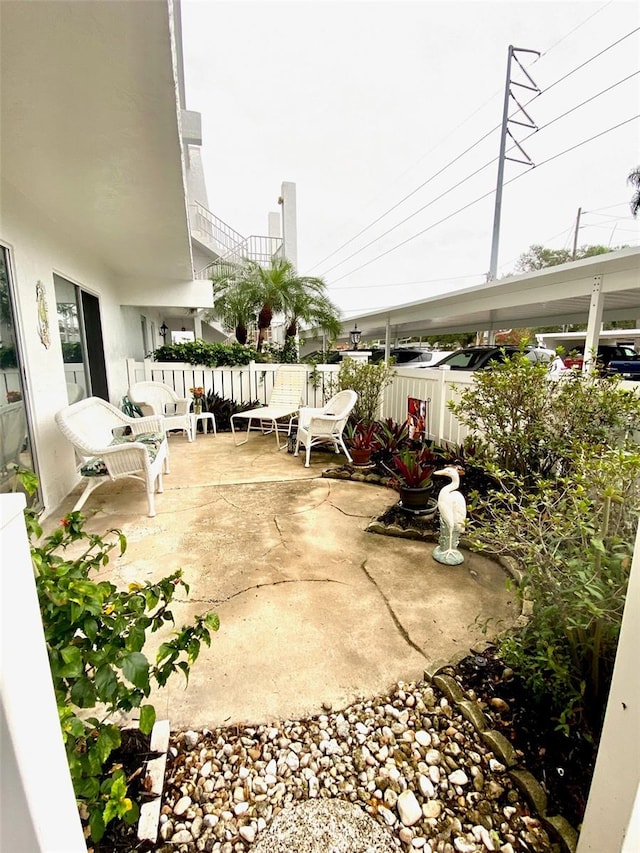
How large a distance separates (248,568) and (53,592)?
62.8 inches

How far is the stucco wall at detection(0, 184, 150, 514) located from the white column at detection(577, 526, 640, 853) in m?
3.81

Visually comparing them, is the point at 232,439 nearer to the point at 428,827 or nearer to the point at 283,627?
the point at 283,627

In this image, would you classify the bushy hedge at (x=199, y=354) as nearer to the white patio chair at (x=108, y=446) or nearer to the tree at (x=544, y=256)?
the white patio chair at (x=108, y=446)

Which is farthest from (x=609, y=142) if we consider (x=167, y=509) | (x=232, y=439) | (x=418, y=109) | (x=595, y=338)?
(x=167, y=509)

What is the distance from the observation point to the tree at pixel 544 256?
24.9m

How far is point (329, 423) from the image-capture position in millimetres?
4668

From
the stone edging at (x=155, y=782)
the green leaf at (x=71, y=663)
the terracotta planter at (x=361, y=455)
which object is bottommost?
the stone edging at (x=155, y=782)

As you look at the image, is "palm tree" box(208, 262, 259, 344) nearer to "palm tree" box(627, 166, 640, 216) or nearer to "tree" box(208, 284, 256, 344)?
"tree" box(208, 284, 256, 344)

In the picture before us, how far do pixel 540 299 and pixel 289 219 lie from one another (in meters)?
11.9

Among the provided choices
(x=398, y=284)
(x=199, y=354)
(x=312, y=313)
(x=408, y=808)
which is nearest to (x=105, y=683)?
(x=408, y=808)

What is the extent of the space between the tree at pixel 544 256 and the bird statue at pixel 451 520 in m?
27.3

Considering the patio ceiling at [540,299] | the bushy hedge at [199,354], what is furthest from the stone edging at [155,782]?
the bushy hedge at [199,354]

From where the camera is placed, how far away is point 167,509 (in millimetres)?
3355

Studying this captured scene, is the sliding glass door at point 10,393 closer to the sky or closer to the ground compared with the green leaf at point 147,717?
closer to the sky
